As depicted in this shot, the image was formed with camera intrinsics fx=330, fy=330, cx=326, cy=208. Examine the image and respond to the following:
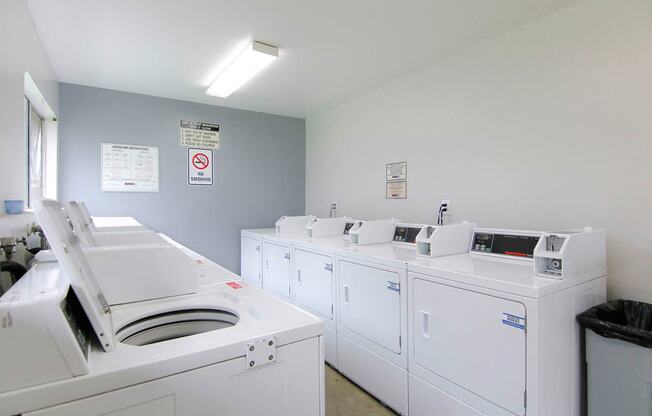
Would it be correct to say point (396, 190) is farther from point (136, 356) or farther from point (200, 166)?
point (136, 356)

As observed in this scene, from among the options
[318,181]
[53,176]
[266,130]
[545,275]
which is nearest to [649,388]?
[545,275]

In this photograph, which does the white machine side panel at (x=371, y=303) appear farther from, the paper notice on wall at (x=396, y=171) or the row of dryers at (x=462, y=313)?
the paper notice on wall at (x=396, y=171)

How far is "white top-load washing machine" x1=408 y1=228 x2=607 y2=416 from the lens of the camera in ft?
4.67

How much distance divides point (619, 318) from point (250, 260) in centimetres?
334

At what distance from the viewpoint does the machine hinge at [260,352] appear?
1002 millimetres

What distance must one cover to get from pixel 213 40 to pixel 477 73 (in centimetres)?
202

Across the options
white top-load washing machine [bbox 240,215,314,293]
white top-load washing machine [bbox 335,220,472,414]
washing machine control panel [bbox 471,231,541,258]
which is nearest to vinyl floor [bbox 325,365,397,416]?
white top-load washing machine [bbox 335,220,472,414]

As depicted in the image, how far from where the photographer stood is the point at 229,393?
3.20 feet

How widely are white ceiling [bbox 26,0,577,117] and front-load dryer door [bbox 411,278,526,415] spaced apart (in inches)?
67.8

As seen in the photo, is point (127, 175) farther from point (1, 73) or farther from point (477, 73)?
point (477, 73)

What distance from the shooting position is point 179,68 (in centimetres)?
300

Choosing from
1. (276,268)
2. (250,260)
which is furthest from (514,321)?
(250,260)

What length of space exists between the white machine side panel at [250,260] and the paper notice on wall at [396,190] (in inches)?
61.9

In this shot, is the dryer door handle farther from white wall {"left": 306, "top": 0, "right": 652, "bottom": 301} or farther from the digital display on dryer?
white wall {"left": 306, "top": 0, "right": 652, "bottom": 301}
